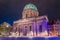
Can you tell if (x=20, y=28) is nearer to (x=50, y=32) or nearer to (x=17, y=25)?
(x=17, y=25)

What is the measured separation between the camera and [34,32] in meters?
8.09

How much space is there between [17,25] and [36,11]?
1.67 metres

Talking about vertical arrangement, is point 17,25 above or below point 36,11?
below

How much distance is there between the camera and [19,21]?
8523 millimetres

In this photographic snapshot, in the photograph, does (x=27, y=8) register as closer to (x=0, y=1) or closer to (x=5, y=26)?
(x=5, y=26)

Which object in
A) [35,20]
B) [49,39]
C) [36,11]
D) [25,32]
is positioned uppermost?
[36,11]

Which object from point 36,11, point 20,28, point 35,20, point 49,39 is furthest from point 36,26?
point 49,39

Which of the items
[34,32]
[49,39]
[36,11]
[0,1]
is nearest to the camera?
[49,39]

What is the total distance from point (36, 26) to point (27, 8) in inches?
71.6

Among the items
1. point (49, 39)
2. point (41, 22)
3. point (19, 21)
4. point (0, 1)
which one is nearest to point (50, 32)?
point (41, 22)

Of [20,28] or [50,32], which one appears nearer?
[50,32]

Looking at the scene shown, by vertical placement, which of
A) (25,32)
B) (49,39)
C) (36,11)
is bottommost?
(49,39)

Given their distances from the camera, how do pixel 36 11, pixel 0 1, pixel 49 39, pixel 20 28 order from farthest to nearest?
pixel 36 11 → pixel 20 28 → pixel 0 1 → pixel 49 39

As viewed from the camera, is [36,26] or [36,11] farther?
[36,11]
